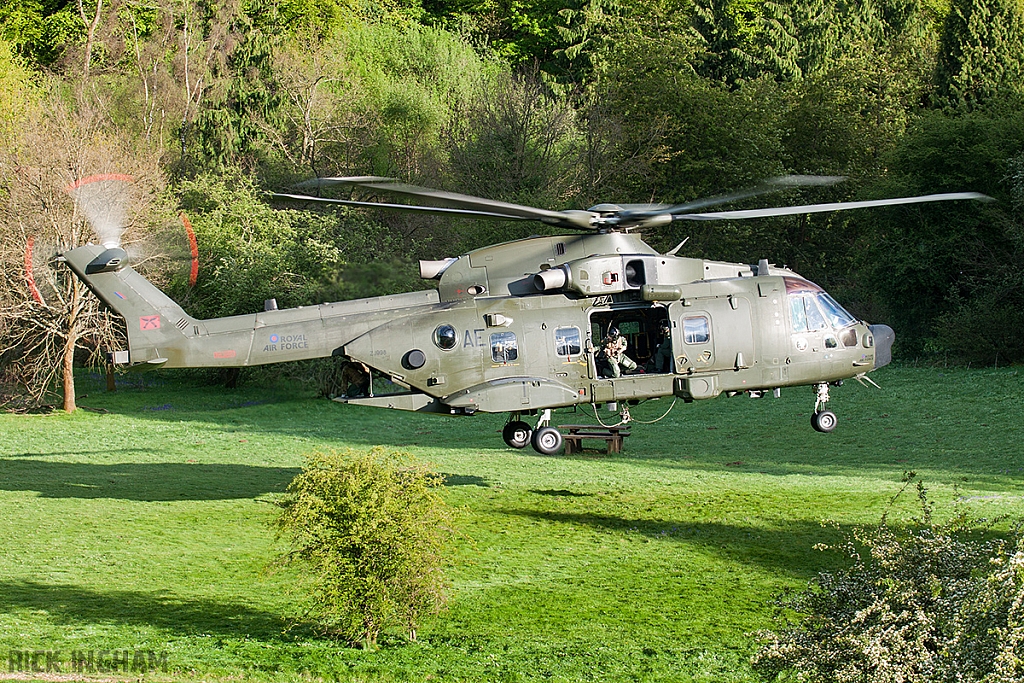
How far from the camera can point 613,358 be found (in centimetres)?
1736

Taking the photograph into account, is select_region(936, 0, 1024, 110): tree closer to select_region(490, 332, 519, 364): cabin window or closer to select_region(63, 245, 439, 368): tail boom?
select_region(490, 332, 519, 364): cabin window

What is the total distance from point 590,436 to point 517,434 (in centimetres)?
683

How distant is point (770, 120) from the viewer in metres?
45.8

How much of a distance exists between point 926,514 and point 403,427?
72.4 ft

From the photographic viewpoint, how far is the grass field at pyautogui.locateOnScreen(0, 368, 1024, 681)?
42.1 ft

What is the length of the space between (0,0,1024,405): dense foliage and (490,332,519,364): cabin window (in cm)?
1514

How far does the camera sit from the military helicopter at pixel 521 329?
1689 centimetres

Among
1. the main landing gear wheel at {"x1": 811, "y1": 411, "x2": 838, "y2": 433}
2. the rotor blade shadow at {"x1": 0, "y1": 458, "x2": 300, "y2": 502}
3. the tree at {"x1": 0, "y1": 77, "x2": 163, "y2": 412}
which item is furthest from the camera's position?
the tree at {"x1": 0, "y1": 77, "x2": 163, "y2": 412}

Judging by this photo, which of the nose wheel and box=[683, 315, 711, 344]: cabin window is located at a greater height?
box=[683, 315, 711, 344]: cabin window

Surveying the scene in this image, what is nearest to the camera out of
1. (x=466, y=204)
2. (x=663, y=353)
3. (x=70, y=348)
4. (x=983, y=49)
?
(x=466, y=204)

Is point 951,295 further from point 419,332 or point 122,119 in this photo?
point 122,119

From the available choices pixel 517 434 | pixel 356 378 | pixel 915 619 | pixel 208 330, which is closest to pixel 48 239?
pixel 208 330

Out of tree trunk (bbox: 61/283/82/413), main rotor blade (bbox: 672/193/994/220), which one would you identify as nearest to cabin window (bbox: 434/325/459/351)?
main rotor blade (bbox: 672/193/994/220)

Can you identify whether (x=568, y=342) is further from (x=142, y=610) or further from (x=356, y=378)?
(x=142, y=610)
